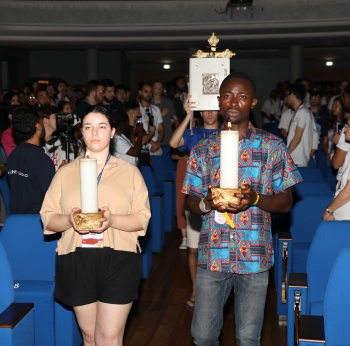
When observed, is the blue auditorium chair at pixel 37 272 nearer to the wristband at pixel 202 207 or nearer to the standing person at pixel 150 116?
the wristband at pixel 202 207

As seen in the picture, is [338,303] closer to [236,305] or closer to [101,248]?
[236,305]

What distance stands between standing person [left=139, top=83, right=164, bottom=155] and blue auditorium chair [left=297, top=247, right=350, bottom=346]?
4844mm

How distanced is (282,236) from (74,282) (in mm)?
2077

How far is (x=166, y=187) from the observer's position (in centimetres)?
759

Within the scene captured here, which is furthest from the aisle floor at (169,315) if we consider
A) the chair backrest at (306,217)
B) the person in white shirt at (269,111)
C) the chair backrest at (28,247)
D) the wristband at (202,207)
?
the person in white shirt at (269,111)

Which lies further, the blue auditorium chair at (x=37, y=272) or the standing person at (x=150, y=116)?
the standing person at (x=150, y=116)

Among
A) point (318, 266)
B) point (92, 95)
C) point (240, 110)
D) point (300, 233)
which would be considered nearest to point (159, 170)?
point (92, 95)

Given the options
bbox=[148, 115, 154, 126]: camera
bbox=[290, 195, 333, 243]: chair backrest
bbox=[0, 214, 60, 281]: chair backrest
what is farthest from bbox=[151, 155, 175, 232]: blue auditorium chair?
bbox=[0, 214, 60, 281]: chair backrest

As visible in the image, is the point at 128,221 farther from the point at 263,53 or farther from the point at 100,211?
the point at 263,53

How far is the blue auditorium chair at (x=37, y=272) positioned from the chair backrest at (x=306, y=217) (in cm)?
199

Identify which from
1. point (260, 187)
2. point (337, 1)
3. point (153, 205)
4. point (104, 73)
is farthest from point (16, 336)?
point (104, 73)

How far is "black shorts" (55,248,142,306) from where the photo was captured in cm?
287

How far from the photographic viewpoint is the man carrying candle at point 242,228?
2627 mm

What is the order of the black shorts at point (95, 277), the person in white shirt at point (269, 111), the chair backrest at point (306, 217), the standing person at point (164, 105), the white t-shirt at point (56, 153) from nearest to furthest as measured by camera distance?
1. the black shorts at point (95, 277)
2. the chair backrest at point (306, 217)
3. the white t-shirt at point (56, 153)
4. the standing person at point (164, 105)
5. the person in white shirt at point (269, 111)
